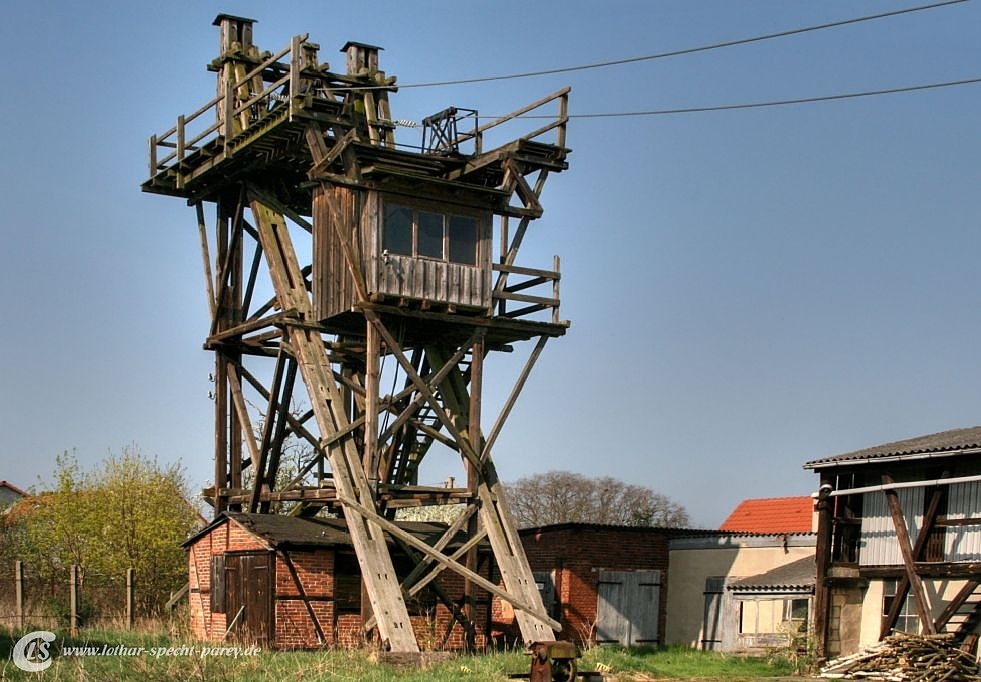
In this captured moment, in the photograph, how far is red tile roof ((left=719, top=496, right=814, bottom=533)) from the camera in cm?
4870

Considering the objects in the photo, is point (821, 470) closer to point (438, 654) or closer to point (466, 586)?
point (466, 586)

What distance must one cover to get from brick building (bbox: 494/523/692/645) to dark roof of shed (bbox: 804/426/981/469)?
21.6 feet

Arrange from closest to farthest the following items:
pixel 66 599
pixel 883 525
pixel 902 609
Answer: pixel 902 609
pixel 883 525
pixel 66 599

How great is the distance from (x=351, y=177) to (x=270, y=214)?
13.8 feet

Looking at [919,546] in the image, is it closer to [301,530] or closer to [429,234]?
[429,234]

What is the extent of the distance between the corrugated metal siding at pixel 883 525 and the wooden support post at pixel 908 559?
0.49ft

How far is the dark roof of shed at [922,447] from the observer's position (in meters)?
26.7

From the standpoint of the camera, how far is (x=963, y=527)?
89.0ft

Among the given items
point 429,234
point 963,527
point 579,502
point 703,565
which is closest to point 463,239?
point 429,234

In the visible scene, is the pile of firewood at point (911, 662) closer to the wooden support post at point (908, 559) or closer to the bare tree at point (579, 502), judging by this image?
the wooden support post at point (908, 559)

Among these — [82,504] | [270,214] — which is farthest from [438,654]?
[82,504]

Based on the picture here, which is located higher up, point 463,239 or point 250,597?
point 463,239

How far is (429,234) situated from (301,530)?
6.47 meters

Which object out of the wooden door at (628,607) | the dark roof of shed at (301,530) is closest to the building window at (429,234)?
the dark roof of shed at (301,530)
